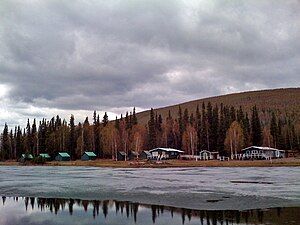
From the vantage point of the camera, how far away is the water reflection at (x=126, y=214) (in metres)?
16.4

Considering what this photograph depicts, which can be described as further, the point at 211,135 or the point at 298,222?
the point at 211,135

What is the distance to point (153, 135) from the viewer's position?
147750 millimetres

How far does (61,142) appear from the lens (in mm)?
151125

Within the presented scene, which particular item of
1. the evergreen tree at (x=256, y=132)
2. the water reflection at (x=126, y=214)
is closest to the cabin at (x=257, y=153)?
the evergreen tree at (x=256, y=132)

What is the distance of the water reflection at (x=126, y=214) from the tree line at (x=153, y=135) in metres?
99.4

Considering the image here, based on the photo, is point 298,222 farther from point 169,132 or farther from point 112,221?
point 169,132

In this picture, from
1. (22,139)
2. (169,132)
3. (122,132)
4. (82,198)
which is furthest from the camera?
(22,139)

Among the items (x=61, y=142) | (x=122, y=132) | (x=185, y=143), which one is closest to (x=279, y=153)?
(x=185, y=143)

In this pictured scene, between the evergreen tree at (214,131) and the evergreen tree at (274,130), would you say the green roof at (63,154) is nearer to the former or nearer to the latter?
the evergreen tree at (214,131)

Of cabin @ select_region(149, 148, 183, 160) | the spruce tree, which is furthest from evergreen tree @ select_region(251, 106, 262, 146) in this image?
cabin @ select_region(149, 148, 183, 160)

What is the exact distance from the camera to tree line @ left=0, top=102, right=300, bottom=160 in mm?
132750

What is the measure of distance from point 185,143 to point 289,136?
167ft

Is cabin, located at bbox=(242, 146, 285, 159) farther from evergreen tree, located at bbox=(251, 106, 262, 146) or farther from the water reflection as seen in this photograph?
the water reflection

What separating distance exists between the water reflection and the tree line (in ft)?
326
